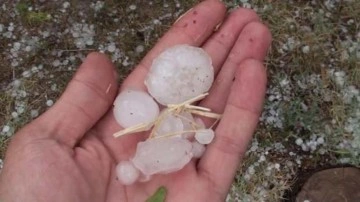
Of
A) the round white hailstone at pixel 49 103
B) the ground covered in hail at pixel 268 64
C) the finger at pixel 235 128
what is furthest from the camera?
the round white hailstone at pixel 49 103

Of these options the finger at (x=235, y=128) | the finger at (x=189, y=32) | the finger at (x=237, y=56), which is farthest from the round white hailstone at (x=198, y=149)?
the finger at (x=189, y=32)

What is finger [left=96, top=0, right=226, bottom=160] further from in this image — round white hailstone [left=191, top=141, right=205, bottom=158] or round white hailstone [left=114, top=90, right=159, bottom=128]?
round white hailstone [left=191, top=141, right=205, bottom=158]

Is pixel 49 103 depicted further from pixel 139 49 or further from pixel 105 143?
pixel 105 143

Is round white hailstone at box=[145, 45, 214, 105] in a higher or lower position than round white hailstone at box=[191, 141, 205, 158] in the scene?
higher

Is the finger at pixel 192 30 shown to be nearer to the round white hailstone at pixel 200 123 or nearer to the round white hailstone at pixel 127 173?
the round white hailstone at pixel 200 123

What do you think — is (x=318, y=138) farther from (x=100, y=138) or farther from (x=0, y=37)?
(x=0, y=37)

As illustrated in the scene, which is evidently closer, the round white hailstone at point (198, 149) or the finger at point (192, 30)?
the round white hailstone at point (198, 149)

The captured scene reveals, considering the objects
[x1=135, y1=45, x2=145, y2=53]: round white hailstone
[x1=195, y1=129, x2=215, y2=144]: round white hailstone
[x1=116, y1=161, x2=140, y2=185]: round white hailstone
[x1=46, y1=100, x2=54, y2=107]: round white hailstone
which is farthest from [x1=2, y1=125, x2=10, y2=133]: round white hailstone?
[x1=195, y1=129, x2=215, y2=144]: round white hailstone
